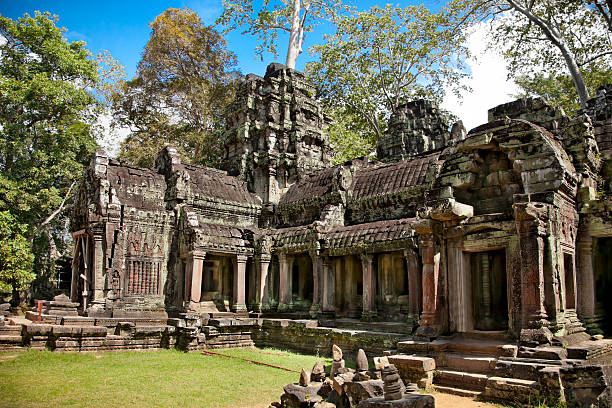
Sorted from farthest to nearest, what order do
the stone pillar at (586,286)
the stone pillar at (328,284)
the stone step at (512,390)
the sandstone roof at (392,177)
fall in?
the stone pillar at (328,284) → the sandstone roof at (392,177) → the stone pillar at (586,286) → the stone step at (512,390)

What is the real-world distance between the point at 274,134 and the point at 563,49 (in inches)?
505

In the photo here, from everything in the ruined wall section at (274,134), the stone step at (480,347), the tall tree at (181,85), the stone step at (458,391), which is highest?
the tall tree at (181,85)

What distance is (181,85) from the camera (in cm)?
3444

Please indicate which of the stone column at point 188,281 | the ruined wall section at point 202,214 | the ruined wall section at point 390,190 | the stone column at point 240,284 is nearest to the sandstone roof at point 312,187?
the ruined wall section at point 390,190

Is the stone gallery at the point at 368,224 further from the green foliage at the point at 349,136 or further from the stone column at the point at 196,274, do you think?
the green foliage at the point at 349,136

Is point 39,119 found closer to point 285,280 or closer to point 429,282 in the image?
point 285,280

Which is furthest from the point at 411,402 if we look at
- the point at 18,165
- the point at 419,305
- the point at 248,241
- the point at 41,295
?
the point at 41,295

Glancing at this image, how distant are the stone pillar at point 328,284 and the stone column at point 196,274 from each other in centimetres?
452

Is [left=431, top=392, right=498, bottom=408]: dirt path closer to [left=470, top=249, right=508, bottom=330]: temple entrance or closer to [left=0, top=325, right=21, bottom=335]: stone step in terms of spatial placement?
[left=470, top=249, right=508, bottom=330]: temple entrance

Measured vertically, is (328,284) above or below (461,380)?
above

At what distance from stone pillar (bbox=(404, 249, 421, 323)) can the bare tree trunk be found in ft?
34.1

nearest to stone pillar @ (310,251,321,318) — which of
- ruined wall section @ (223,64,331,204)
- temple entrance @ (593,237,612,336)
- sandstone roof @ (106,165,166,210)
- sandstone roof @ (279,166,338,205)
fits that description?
sandstone roof @ (279,166,338,205)

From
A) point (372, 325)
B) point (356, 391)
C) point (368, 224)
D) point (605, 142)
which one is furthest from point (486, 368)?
point (368, 224)

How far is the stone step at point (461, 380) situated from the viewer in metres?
8.00
